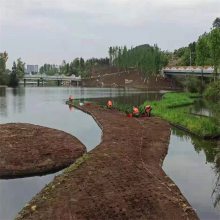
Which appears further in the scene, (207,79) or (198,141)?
(207,79)

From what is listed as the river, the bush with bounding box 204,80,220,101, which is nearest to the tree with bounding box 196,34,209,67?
the bush with bounding box 204,80,220,101

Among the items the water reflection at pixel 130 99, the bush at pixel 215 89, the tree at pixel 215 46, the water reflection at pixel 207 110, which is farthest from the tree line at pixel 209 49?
Result: the water reflection at pixel 207 110

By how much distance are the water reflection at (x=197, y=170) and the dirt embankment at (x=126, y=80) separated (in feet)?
373

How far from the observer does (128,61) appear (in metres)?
172

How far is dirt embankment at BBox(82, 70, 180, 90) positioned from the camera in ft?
489

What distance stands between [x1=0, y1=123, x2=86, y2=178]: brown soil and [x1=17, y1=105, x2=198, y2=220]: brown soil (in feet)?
6.10

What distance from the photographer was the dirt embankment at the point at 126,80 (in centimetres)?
14900

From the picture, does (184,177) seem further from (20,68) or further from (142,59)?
(20,68)

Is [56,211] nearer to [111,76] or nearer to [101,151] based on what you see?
[101,151]

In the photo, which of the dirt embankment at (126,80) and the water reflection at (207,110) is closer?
the water reflection at (207,110)

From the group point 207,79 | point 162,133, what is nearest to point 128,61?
point 207,79

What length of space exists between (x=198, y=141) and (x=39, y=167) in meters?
16.0

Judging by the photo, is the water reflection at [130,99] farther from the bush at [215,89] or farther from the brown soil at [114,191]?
the brown soil at [114,191]

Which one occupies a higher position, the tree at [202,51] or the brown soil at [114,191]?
the tree at [202,51]
